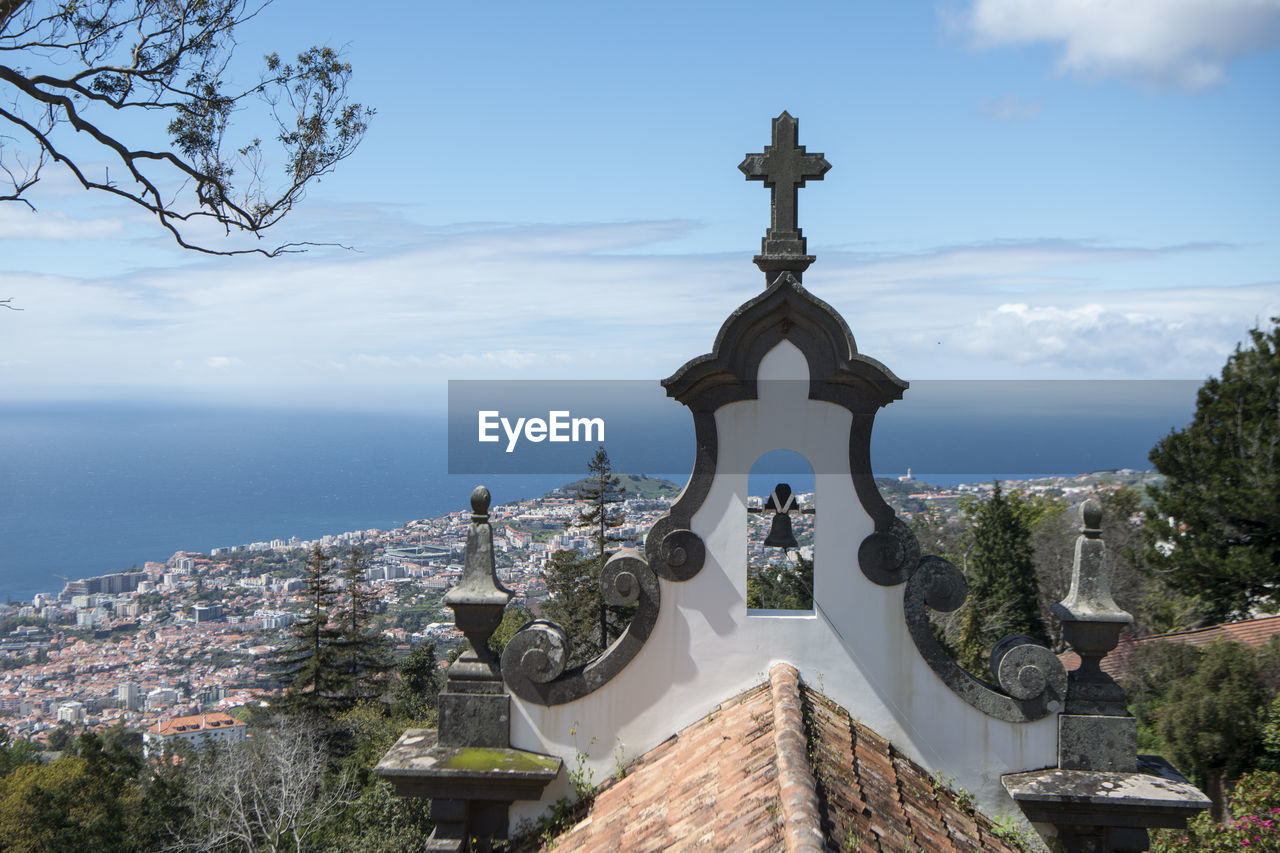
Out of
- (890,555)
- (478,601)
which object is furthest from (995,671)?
(478,601)

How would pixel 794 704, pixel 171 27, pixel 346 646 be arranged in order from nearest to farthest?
pixel 794 704
pixel 171 27
pixel 346 646

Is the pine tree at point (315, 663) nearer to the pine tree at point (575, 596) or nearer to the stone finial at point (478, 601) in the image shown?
the pine tree at point (575, 596)

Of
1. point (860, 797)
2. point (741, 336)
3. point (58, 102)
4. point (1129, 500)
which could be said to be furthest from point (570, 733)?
point (1129, 500)

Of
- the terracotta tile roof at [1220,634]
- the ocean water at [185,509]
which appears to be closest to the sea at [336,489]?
the ocean water at [185,509]

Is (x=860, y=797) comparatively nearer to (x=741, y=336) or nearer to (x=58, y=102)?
(x=741, y=336)

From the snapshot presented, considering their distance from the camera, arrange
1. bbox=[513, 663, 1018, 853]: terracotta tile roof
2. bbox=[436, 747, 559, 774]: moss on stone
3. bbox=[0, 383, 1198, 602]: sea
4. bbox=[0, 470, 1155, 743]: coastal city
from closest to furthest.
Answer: bbox=[513, 663, 1018, 853]: terracotta tile roof, bbox=[436, 747, 559, 774]: moss on stone, bbox=[0, 470, 1155, 743]: coastal city, bbox=[0, 383, 1198, 602]: sea

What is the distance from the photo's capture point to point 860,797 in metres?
5.67

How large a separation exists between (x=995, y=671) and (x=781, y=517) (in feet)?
6.20

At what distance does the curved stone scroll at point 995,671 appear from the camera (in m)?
7.18

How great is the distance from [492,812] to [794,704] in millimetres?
2361

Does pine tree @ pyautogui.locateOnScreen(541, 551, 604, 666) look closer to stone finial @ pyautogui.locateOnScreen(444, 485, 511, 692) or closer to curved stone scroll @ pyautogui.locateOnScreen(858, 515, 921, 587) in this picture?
stone finial @ pyautogui.locateOnScreen(444, 485, 511, 692)

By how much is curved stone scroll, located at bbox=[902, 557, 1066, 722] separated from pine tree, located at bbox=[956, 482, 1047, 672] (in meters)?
34.2

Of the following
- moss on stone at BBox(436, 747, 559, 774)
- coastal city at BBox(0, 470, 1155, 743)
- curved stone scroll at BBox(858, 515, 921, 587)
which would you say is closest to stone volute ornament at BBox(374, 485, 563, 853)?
moss on stone at BBox(436, 747, 559, 774)

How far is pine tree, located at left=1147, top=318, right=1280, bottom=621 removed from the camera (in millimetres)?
28684
